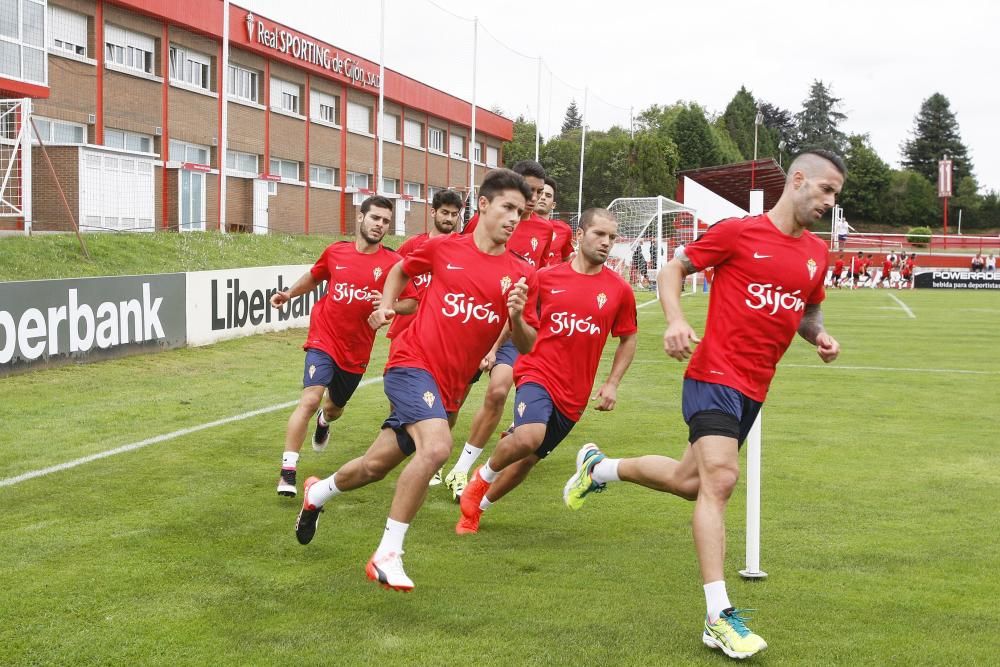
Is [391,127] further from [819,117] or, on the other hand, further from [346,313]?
[819,117]

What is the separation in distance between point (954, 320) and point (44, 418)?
2547 cm

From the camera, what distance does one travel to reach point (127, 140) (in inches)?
1261

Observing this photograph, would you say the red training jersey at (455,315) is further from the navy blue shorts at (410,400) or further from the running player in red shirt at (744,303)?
the running player in red shirt at (744,303)

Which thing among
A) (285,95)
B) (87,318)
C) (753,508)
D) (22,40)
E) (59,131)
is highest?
(285,95)

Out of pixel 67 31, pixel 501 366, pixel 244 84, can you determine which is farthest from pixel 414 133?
pixel 501 366

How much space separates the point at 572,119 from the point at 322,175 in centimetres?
2669

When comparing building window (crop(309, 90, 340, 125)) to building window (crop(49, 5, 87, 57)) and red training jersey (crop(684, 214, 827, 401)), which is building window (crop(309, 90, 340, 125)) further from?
red training jersey (crop(684, 214, 827, 401))

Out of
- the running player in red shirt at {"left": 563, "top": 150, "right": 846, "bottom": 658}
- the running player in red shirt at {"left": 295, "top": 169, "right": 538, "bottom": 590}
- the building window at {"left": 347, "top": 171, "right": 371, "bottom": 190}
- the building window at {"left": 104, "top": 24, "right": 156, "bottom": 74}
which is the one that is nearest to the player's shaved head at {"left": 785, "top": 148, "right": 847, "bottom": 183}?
the running player in red shirt at {"left": 563, "top": 150, "right": 846, "bottom": 658}

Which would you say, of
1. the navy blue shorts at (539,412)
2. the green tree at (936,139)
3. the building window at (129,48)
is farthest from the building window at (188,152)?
the green tree at (936,139)

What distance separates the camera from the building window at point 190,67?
33.9 m

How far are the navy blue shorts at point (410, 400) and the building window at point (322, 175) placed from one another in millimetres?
38032

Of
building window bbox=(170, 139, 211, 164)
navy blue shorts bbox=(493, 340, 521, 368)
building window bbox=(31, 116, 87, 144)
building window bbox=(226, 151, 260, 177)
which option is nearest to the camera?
navy blue shorts bbox=(493, 340, 521, 368)

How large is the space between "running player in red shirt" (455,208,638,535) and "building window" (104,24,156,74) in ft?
90.7

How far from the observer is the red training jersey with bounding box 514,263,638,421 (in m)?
6.69
